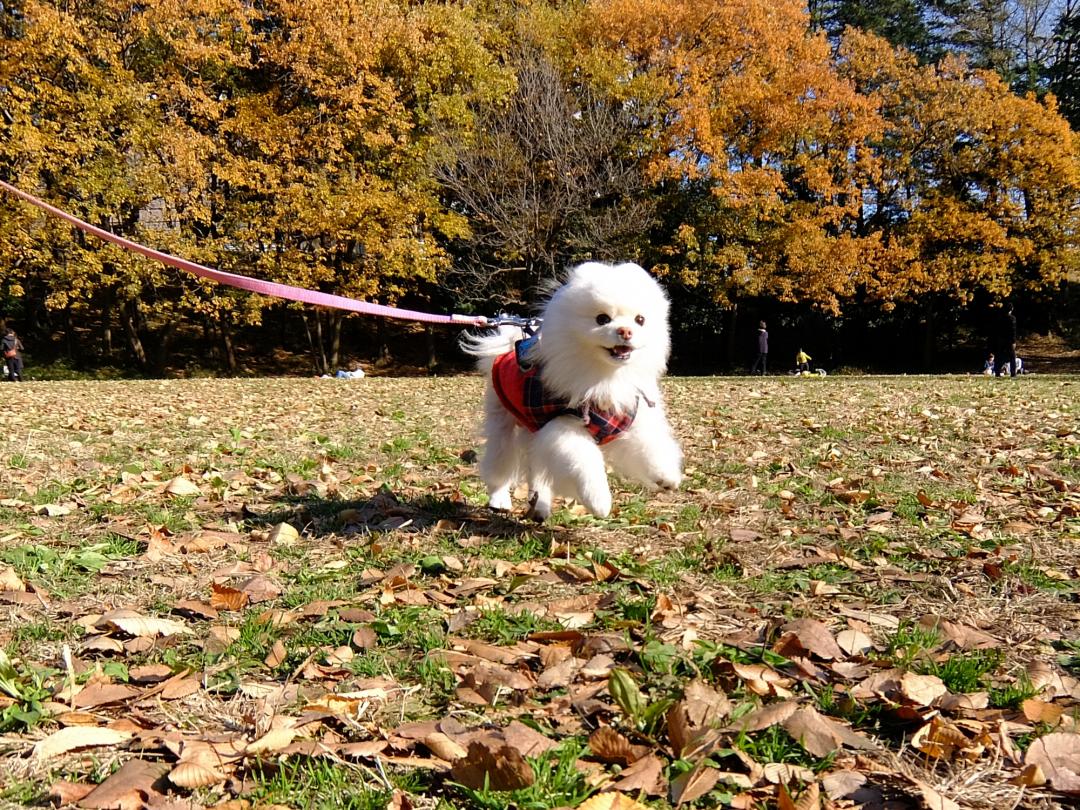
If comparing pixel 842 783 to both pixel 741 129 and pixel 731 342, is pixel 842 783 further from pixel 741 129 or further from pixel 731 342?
pixel 731 342

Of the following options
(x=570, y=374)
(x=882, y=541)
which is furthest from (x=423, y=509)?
(x=882, y=541)

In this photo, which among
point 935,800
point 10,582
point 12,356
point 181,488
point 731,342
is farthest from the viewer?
point 731,342

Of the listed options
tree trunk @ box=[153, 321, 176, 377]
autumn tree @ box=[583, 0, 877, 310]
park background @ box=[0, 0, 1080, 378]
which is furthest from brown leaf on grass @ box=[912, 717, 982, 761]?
tree trunk @ box=[153, 321, 176, 377]

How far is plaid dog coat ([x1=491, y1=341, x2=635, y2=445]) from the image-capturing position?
379cm

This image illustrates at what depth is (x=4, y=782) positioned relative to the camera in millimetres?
1761

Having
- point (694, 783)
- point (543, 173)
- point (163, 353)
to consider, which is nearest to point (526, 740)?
point (694, 783)

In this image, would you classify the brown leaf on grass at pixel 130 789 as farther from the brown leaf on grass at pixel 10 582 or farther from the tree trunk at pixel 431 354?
the tree trunk at pixel 431 354

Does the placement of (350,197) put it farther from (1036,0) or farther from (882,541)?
(1036,0)

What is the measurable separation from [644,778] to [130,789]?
1150 mm

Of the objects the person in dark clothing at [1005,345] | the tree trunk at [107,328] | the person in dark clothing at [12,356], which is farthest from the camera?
the person in dark clothing at [1005,345]

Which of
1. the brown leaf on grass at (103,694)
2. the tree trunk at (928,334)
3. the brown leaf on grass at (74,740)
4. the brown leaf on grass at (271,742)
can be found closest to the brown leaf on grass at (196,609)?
the brown leaf on grass at (103,694)

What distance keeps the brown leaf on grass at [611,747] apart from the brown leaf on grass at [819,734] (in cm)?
42

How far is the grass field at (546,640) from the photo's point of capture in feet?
5.86

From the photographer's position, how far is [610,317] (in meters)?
3.64
